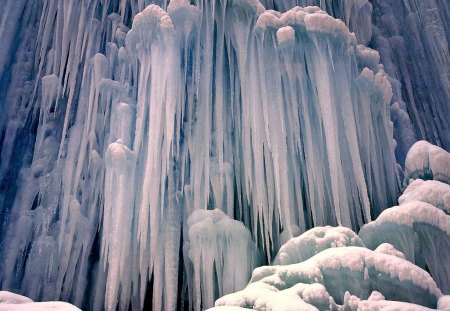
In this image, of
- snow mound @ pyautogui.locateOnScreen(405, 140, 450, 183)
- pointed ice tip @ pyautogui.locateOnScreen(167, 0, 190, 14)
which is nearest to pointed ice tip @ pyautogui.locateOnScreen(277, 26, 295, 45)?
pointed ice tip @ pyautogui.locateOnScreen(167, 0, 190, 14)

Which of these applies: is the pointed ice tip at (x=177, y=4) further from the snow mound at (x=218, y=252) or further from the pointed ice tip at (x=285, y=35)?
the snow mound at (x=218, y=252)

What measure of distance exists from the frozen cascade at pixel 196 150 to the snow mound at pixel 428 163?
502mm

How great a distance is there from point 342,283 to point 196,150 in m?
3.38

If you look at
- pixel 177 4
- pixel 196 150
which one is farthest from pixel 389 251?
pixel 177 4

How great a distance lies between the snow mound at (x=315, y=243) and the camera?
5.30 metres

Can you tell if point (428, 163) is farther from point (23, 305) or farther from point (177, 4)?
point (23, 305)

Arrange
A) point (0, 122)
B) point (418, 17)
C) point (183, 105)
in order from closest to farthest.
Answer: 1. point (183, 105)
2. point (0, 122)
3. point (418, 17)

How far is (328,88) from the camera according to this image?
265 inches

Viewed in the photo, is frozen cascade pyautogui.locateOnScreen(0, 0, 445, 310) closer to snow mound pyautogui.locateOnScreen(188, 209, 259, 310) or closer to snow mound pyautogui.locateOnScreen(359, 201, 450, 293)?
snow mound pyautogui.locateOnScreen(188, 209, 259, 310)

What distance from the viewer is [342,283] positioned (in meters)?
4.66

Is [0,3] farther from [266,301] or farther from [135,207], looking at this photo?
[266,301]

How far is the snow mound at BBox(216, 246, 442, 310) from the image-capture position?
14.5 ft

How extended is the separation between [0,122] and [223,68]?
476 cm

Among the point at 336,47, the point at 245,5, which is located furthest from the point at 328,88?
the point at 245,5
